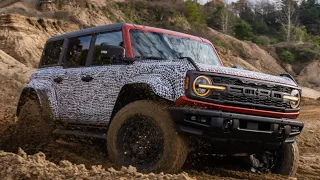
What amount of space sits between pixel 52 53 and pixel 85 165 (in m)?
2.61

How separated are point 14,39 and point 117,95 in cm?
1650

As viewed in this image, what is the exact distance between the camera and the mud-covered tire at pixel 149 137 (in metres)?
4.11

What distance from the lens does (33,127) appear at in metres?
6.14

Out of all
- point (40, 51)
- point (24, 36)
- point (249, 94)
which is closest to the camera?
point (249, 94)

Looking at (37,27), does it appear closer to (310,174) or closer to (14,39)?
(14,39)

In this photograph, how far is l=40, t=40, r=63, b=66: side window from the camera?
6543 mm

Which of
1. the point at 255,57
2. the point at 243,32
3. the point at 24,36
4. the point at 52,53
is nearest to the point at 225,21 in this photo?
the point at 243,32

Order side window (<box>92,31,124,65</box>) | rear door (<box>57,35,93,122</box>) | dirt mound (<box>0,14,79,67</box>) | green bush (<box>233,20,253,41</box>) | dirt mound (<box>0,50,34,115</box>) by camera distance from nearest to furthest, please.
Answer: side window (<box>92,31,124,65</box>), rear door (<box>57,35,93,122</box>), dirt mound (<box>0,50,34,115</box>), dirt mound (<box>0,14,79,67</box>), green bush (<box>233,20,253,41</box>)

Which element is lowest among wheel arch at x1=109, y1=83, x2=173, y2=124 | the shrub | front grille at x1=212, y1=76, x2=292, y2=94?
wheel arch at x1=109, y1=83, x2=173, y2=124

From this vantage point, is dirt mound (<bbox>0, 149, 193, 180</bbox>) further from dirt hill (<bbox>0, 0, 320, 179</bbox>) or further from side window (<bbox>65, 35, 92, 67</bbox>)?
side window (<bbox>65, 35, 92, 67</bbox>)

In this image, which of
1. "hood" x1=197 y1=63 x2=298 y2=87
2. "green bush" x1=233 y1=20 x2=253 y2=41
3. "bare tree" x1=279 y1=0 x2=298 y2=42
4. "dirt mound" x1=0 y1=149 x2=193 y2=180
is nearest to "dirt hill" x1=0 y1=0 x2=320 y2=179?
"dirt mound" x1=0 y1=149 x2=193 y2=180

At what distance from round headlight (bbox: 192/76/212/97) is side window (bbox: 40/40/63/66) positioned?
3.00 m

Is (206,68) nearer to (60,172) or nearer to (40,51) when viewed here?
(60,172)

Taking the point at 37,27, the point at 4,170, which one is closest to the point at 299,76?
the point at 37,27
